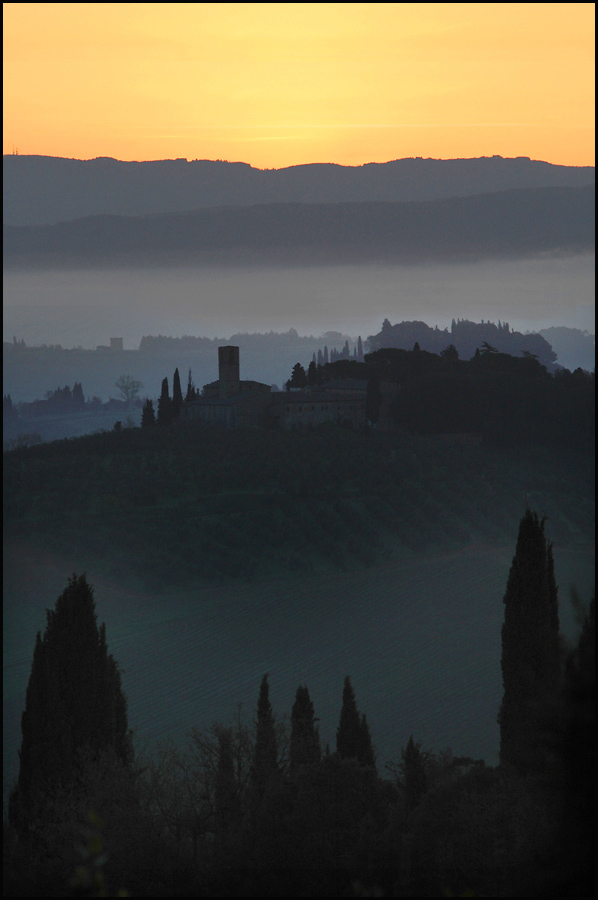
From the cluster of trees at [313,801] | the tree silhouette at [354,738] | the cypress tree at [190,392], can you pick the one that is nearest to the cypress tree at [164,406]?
the cypress tree at [190,392]

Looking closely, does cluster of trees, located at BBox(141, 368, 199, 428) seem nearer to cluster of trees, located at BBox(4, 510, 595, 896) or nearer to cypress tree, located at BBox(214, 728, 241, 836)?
cluster of trees, located at BBox(4, 510, 595, 896)

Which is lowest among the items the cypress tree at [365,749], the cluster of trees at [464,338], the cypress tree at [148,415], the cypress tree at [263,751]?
the cypress tree at [365,749]

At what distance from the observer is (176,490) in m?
64.6

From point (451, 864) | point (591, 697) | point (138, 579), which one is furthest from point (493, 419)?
point (591, 697)

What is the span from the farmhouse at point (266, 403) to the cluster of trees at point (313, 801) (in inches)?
1765

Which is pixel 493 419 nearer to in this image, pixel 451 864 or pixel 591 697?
pixel 451 864

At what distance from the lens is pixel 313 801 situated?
1547 centimetres

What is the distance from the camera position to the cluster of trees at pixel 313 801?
28.2ft

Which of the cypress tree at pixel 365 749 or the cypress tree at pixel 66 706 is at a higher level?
the cypress tree at pixel 66 706

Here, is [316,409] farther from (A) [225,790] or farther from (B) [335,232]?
(A) [225,790]

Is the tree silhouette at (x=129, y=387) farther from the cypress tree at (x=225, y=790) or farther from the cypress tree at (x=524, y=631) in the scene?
the cypress tree at (x=225, y=790)

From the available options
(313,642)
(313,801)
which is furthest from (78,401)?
(313,801)

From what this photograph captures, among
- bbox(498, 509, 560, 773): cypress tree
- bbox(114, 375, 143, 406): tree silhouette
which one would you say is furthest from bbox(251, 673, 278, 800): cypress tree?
bbox(114, 375, 143, 406): tree silhouette

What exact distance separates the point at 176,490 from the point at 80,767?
4498 cm
